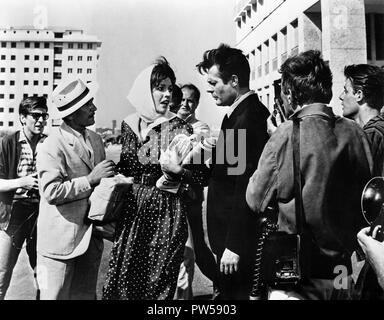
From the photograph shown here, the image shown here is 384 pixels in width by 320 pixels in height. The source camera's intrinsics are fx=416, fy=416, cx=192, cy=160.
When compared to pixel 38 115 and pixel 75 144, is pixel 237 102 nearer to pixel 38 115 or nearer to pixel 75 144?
pixel 75 144

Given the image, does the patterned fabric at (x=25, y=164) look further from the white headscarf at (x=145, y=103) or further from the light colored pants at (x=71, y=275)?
the white headscarf at (x=145, y=103)

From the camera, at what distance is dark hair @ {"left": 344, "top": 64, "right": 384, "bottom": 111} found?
8.01 ft

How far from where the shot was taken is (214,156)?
2391 mm

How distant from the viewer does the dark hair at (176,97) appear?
246 cm

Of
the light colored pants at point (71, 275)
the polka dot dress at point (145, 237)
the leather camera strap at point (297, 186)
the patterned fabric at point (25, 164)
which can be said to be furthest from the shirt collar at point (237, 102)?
the patterned fabric at point (25, 164)

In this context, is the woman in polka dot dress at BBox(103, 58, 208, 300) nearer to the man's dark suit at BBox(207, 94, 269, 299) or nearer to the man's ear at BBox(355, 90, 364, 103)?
the man's dark suit at BBox(207, 94, 269, 299)

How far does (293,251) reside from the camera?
1836mm

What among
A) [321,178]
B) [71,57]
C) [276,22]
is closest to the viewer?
[321,178]

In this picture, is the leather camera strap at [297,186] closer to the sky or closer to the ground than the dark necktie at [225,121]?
closer to the ground

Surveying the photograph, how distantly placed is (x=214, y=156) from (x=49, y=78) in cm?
117

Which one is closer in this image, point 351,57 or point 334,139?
point 334,139

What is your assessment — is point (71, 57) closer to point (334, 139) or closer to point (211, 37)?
point (211, 37)
